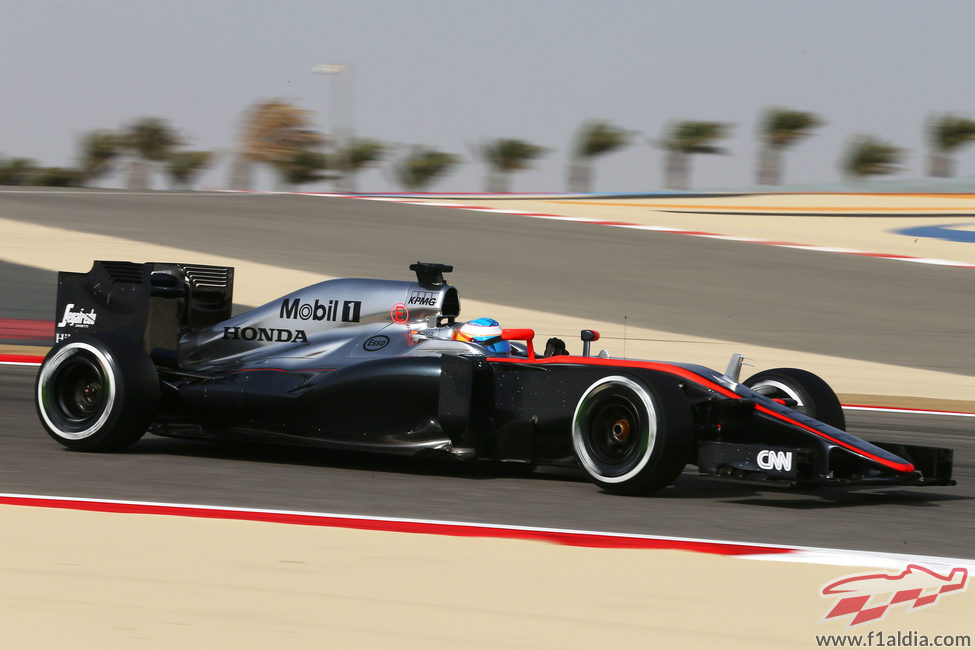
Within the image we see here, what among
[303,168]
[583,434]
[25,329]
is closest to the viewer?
[583,434]

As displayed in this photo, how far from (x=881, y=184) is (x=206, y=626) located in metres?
33.5

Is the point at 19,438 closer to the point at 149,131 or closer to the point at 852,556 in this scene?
the point at 852,556

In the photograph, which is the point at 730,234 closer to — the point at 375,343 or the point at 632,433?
the point at 375,343

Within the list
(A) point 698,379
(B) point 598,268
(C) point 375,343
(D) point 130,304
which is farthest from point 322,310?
(B) point 598,268

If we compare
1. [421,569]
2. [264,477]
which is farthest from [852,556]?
[264,477]

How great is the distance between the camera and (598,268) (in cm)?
2103

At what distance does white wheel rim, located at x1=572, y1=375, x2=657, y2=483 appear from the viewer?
6.62 m

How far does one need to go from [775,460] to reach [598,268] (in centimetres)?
1457

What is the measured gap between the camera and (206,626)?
4250 mm

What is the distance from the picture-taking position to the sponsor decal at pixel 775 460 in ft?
21.4

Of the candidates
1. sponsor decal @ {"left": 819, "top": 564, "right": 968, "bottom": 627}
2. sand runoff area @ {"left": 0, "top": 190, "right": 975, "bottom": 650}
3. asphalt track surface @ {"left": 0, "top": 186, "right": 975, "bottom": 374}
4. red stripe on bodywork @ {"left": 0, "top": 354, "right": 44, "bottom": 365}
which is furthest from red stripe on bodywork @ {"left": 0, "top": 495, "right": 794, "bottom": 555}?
asphalt track surface @ {"left": 0, "top": 186, "right": 975, "bottom": 374}

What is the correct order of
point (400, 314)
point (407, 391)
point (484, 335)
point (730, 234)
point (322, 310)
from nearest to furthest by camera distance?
1. point (407, 391)
2. point (484, 335)
3. point (400, 314)
4. point (322, 310)
5. point (730, 234)

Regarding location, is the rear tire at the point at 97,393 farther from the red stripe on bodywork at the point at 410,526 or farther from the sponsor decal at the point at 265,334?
the red stripe on bodywork at the point at 410,526

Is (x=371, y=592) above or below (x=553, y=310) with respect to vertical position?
below
